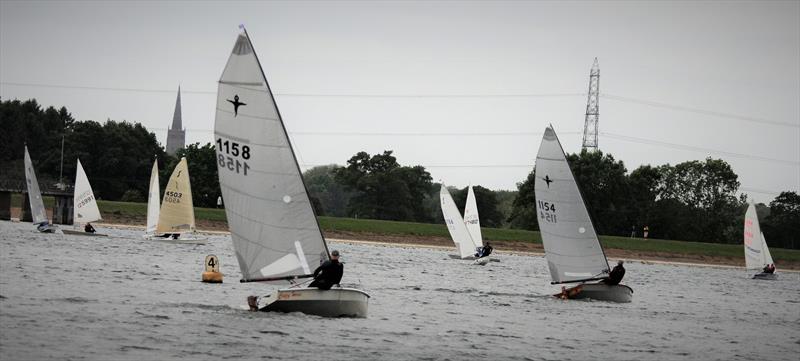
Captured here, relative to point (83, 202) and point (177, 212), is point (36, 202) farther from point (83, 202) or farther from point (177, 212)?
point (177, 212)

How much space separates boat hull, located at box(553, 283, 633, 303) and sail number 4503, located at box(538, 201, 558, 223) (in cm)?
324

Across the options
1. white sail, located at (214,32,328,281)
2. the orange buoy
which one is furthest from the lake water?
white sail, located at (214,32,328,281)

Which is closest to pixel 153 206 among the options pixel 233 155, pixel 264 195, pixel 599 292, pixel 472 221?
pixel 472 221

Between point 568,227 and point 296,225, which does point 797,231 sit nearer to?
point 568,227

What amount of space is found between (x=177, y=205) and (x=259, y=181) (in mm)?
43851

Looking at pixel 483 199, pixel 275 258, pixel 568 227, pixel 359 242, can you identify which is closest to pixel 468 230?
pixel 359 242

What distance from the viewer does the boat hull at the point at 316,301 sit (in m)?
29.5

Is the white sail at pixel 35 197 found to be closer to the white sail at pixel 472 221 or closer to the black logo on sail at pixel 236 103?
the white sail at pixel 472 221

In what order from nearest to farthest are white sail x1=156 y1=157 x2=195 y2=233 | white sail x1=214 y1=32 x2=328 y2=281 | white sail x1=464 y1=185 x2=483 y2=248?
white sail x1=214 y1=32 x2=328 y2=281
white sail x1=156 y1=157 x2=195 y2=233
white sail x1=464 y1=185 x2=483 y2=248

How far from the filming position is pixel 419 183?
496 ft

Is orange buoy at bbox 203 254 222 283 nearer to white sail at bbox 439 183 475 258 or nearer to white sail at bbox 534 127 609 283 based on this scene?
white sail at bbox 534 127 609 283

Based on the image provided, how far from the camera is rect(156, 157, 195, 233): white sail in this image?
231 feet

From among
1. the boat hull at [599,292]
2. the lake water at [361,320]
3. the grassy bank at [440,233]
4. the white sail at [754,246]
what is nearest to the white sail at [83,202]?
the lake water at [361,320]

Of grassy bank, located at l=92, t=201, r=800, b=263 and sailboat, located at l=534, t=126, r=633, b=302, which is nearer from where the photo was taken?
sailboat, located at l=534, t=126, r=633, b=302
